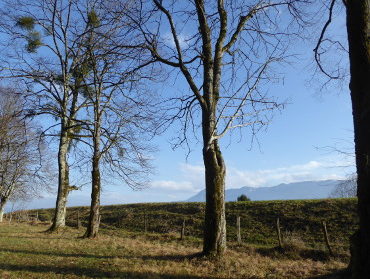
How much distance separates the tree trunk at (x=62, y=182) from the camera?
17.1 meters

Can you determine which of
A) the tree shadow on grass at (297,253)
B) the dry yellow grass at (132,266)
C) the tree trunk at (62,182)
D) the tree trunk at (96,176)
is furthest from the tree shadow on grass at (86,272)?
the tree trunk at (62,182)

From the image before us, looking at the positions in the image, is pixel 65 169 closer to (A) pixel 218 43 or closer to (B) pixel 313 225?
(A) pixel 218 43

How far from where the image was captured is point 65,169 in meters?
18.1

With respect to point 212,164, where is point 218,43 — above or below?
above

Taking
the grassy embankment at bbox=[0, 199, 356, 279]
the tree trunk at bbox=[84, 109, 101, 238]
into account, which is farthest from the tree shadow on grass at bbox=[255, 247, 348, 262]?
the tree trunk at bbox=[84, 109, 101, 238]

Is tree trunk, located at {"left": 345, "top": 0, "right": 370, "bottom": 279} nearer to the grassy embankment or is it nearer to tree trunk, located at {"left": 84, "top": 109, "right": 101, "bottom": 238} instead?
the grassy embankment

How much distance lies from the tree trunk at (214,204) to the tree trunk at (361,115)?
139 inches

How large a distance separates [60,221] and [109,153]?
5.24 meters

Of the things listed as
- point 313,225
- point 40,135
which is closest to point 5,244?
point 40,135

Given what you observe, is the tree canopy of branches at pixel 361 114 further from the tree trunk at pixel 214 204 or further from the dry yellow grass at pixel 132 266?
the tree trunk at pixel 214 204

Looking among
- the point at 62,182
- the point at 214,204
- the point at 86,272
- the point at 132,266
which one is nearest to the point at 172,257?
the point at 132,266

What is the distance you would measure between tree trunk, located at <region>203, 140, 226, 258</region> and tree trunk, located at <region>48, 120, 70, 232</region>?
11014 mm

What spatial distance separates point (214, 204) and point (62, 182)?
1204 cm

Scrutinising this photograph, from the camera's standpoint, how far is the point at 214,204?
8.26 m
